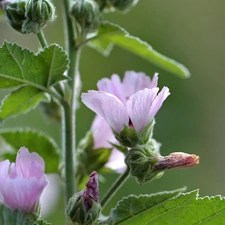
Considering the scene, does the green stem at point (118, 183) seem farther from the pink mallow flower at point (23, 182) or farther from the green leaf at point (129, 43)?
the green leaf at point (129, 43)

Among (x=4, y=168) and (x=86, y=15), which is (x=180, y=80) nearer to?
(x=86, y=15)

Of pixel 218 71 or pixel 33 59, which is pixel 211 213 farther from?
pixel 218 71

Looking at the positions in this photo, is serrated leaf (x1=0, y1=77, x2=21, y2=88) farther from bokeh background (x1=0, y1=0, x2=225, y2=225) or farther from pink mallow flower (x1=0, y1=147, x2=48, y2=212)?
bokeh background (x1=0, y1=0, x2=225, y2=225)

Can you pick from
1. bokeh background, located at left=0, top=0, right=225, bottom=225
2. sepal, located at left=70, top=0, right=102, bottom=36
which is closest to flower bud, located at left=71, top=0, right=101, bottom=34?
sepal, located at left=70, top=0, right=102, bottom=36

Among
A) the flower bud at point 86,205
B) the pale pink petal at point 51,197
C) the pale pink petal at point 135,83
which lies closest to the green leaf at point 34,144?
the pale pink petal at point 135,83

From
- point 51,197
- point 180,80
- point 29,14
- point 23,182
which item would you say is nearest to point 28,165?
point 23,182
